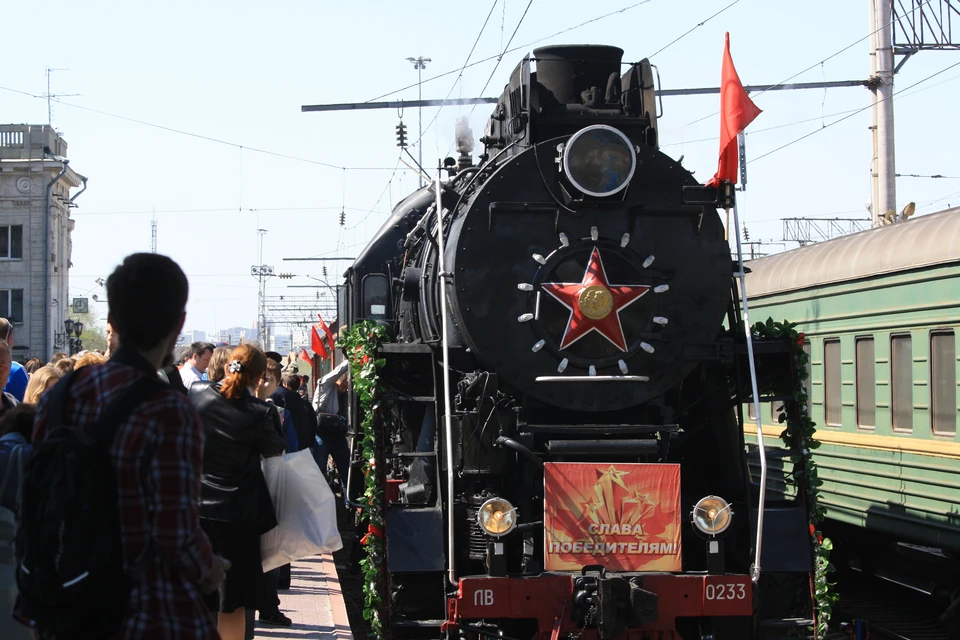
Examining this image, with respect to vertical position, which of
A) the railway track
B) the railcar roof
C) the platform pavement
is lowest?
the railway track

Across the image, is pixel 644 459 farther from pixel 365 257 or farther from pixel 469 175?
pixel 365 257

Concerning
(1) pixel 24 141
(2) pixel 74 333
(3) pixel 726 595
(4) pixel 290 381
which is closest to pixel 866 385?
(3) pixel 726 595

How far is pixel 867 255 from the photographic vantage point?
8.91 metres

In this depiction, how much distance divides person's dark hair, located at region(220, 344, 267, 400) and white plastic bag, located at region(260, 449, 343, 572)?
1.25 feet

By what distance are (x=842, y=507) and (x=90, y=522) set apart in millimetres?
7917

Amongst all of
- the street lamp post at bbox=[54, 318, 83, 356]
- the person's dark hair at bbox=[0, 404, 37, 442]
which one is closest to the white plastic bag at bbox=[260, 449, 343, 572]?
the person's dark hair at bbox=[0, 404, 37, 442]

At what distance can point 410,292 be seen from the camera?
721cm

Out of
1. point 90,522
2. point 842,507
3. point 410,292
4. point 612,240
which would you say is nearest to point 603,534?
point 612,240

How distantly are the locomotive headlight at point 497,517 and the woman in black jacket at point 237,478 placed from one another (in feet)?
3.78

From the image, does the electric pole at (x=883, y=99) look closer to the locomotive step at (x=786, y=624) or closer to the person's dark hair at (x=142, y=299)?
the locomotive step at (x=786, y=624)

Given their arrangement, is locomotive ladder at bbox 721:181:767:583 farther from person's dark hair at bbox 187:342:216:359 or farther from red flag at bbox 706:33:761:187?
person's dark hair at bbox 187:342:216:359

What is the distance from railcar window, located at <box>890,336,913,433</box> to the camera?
326 inches

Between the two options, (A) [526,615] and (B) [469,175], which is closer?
(A) [526,615]

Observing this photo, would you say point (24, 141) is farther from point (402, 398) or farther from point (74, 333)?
point (402, 398)
